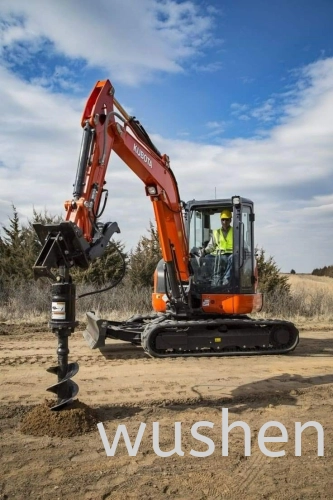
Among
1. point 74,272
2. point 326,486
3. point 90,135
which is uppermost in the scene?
point 90,135

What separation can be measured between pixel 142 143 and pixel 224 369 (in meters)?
3.53

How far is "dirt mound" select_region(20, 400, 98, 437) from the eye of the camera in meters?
4.32

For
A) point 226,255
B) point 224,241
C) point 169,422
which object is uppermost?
point 224,241

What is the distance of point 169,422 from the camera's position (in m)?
4.64

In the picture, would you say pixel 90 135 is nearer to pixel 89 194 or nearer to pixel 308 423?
pixel 89 194

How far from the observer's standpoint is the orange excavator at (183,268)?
610cm

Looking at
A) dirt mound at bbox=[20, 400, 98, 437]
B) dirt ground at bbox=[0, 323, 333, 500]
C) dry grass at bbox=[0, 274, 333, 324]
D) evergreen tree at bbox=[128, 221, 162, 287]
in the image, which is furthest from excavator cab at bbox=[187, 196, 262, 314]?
evergreen tree at bbox=[128, 221, 162, 287]

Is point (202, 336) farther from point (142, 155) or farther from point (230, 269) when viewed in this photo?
point (142, 155)

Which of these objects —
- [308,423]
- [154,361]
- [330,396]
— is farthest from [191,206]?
[308,423]

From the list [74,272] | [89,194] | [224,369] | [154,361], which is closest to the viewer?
[89,194]

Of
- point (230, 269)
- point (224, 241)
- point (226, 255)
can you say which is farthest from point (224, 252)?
point (230, 269)

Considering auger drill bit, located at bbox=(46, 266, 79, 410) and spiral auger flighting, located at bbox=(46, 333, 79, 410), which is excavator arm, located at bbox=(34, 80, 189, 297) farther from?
spiral auger flighting, located at bbox=(46, 333, 79, 410)

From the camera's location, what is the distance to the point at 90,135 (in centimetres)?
566

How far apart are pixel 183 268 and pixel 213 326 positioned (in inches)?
43.7
